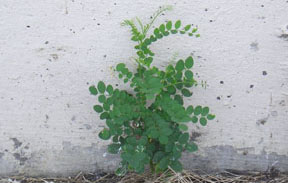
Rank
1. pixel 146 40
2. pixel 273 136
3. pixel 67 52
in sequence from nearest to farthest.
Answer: pixel 146 40 < pixel 67 52 < pixel 273 136

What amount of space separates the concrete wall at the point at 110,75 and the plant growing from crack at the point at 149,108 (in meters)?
0.09

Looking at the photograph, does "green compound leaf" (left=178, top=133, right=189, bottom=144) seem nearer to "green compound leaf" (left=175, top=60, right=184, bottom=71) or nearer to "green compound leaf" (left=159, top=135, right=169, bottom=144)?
"green compound leaf" (left=159, top=135, right=169, bottom=144)

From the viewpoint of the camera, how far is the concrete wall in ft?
5.80

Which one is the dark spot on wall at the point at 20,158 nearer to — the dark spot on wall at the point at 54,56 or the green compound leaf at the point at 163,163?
the dark spot on wall at the point at 54,56

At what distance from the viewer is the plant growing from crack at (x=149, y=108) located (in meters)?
1.71

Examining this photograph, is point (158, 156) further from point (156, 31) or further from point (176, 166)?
point (156, 31)

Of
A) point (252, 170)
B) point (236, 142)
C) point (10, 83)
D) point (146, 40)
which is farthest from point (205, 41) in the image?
point (10, 83)

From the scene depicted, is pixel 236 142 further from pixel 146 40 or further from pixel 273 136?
pixel 146 40

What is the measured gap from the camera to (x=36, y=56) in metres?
1.85

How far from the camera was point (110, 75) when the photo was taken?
1.88 metres

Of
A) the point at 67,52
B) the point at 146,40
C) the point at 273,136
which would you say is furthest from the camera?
the point at 273,136

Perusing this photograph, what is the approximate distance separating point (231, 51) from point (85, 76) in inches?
30.4

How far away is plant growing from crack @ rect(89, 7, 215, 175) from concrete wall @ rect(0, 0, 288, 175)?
0.09 meters

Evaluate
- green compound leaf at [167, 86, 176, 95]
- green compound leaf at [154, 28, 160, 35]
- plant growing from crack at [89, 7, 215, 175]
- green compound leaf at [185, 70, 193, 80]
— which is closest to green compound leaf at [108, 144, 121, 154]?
plant growing from crack at [89, 7, 215, 175]
